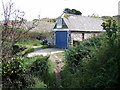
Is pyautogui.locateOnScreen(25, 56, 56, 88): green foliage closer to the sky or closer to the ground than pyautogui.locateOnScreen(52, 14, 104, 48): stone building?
closer to the ground

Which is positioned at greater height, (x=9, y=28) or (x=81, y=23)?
(x=81, y=23)

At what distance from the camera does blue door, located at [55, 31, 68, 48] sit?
53.8 feet

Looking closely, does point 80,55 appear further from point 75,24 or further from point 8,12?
point 75,24

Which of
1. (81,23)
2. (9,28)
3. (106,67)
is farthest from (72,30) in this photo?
(106,67)

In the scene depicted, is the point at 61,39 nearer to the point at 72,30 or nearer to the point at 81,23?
the point at 72,30

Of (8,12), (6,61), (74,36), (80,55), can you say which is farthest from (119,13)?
(74,36)

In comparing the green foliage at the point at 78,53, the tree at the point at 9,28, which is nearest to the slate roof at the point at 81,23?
the green foliage at the point at 78,53

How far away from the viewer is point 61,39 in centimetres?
1694

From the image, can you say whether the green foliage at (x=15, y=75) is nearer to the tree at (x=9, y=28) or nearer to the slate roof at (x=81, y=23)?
the tree at (x=9, y=28)

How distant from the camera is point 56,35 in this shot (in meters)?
17.8

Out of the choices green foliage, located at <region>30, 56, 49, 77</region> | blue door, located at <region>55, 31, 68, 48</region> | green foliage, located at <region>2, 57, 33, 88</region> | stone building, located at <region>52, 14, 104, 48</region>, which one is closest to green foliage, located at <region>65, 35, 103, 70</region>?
green foliage, located at <region>30, 56, 49, 77</region>

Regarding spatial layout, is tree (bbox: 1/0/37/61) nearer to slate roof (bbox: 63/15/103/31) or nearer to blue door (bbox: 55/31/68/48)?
slate roof (bbox: 63/15/103/31)

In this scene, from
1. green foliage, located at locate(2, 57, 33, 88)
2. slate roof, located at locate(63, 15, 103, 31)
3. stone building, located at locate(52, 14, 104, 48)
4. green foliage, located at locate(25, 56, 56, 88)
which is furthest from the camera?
slate roof, located at locate(63, 15, 103, 31)

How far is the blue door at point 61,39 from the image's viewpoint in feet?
53.8
